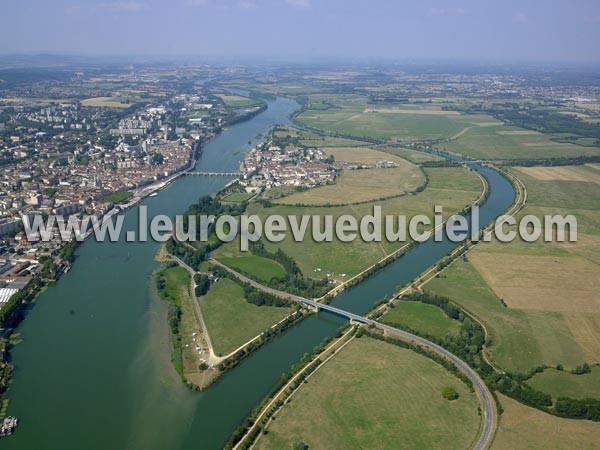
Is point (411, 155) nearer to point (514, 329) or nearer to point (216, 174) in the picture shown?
point (216, 174)

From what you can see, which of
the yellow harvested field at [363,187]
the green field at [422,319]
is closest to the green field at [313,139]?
the yellow harvested field at [363,187]

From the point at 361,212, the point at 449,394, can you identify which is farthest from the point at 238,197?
the point at 449,394

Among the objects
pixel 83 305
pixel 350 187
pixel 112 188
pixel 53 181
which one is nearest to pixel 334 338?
pixel 83 305

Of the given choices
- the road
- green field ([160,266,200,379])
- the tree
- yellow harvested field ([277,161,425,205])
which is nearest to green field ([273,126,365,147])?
yellow harvested field ([277,161,425,205])

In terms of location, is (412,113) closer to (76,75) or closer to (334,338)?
(334,338)

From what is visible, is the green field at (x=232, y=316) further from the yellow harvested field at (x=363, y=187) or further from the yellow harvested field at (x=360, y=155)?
the yellow harvested field at (x=360, y=155)

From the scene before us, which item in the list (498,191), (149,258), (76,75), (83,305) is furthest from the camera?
(76,75)

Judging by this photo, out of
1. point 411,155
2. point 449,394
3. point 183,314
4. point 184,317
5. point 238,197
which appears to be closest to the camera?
point 449,394
